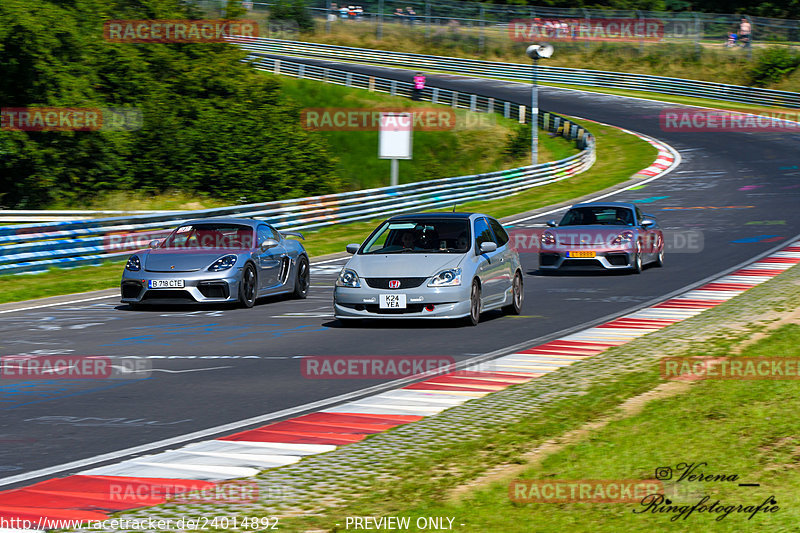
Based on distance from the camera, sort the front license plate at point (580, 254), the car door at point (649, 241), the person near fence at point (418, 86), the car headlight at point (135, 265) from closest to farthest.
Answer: the car headlight at point (135, 265)
the front license plate at point (580, 254)
the car door at point (649, 241)
the person near fence at point (418, 86)

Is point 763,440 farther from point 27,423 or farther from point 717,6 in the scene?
point 717,6

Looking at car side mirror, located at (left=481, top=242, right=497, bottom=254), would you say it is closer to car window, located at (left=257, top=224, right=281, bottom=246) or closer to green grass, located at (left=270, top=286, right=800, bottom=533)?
car window, located at (left=257, top=224, right=281, bottom=246)

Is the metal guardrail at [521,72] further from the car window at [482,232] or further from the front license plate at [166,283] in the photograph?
the front license plate at [166,283]

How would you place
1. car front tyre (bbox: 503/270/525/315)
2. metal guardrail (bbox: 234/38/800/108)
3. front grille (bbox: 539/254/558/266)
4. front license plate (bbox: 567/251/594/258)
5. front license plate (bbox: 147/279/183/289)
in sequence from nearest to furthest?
car front tyre (bbox: 503/270/525/315) → front license plate (bbox: 147/279/183/289) → front license plate (bbox: 567/251/594/258) → front grille (bbox: 539/254/558/266) → metal guardrail (bbox: 234/38/800/108)

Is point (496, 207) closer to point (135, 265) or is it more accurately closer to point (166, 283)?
point (135, 265)

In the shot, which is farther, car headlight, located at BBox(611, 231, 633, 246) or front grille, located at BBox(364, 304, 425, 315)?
car headlight, located at BBox(611, 231, 633, 246)

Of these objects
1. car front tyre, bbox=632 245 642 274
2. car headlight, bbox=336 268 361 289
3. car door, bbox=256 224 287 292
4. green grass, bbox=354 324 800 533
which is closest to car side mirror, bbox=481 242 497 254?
car headlight, bbox=336 268 361 289

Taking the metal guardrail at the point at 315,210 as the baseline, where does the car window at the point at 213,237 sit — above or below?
above

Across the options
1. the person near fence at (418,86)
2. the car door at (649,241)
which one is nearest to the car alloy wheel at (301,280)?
the car door at (649,241)

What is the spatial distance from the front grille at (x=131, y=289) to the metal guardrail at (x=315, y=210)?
5.75 metres

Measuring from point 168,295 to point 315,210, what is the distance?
Result: 14.9 meters

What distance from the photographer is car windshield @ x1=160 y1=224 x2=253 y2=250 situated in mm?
16781

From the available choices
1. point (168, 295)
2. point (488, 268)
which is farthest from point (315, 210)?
point (488, 268)

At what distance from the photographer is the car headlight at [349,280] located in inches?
539
